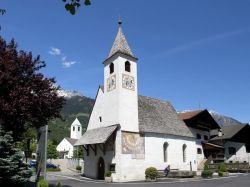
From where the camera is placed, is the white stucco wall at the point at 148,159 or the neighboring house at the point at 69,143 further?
the neighboring house at the point at 69,143

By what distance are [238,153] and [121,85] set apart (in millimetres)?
33003

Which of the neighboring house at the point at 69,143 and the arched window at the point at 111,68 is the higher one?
the arched window at the point at 111,68

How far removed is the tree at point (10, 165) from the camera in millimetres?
17656

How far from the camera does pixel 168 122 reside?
4228 cm

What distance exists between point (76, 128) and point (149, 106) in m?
79.5

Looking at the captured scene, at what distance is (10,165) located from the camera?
58.3 feet

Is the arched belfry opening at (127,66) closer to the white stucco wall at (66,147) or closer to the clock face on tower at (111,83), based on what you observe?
the clock face on tower at (111,83)

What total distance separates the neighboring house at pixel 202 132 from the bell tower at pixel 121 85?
1431 centimetres

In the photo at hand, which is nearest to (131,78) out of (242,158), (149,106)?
(149,106)

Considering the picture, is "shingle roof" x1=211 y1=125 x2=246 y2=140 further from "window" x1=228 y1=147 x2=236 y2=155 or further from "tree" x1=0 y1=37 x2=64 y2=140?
"tree" x1=0 y1=37 x2=64 y2=140

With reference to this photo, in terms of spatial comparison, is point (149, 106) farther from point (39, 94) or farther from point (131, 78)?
point (39, 94)

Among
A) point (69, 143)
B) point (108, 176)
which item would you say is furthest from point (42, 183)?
point (69, 143)

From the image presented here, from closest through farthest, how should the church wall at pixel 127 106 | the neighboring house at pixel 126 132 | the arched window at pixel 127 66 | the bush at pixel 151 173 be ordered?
1. the bush at pixel 151 173
2. the neighboring house at pixel 126 132
3. the church wall at pixel 127 106
4. the arched window at pixel 127 66

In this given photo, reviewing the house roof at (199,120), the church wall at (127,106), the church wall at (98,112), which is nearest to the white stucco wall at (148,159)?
the church wall at (127,106)
